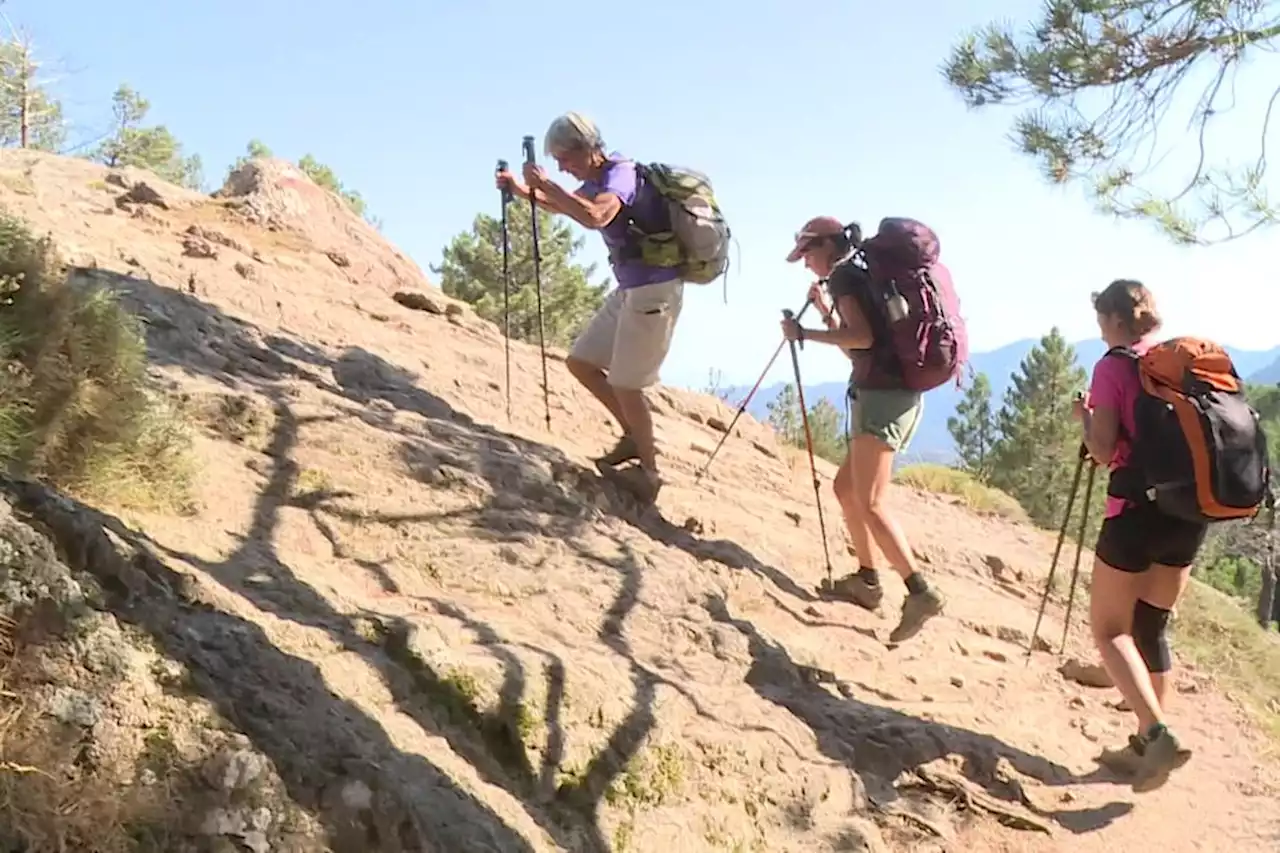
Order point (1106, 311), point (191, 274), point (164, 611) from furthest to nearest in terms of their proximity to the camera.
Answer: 1. point (191, 274)
2. point (1106, 311)
3. point (164, 611)

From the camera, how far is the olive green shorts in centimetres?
489

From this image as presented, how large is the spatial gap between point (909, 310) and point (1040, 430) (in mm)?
29200

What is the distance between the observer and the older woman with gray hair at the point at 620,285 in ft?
16.0

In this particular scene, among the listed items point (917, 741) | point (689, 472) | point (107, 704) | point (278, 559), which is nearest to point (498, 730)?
point (278, 559)

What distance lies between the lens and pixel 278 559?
3576 mm

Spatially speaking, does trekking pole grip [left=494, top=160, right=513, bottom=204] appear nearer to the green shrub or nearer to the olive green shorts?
the olive green shorts

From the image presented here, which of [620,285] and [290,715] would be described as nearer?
[290,715]

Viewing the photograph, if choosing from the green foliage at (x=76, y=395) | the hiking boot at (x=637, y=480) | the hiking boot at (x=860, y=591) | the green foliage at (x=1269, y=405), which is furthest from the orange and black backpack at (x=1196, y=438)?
the green foliage at (x=1269, y=405)

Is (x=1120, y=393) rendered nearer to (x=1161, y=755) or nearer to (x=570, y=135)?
(x=1161, y=755)

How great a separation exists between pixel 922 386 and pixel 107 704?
11.8ft

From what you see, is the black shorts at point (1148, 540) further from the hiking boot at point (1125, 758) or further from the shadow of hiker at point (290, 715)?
the shadow of hiker at point (290, 715)

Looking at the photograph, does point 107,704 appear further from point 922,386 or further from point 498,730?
point 922,386

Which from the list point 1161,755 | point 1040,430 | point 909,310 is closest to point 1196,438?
point 1161,755

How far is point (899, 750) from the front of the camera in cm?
418
